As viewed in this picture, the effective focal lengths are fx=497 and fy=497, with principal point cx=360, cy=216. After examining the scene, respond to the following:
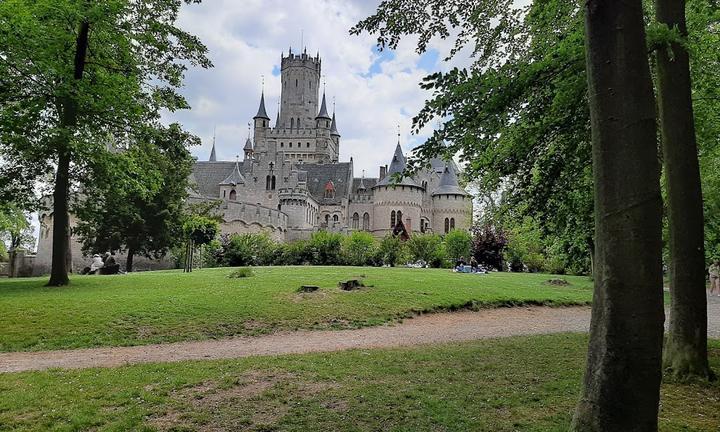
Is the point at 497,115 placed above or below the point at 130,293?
above

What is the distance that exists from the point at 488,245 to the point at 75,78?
24313mm

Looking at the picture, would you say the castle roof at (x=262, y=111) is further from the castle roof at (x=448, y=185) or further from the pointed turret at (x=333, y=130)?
the castle roof at (x=448, y=185)

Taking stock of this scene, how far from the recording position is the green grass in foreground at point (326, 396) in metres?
4.80

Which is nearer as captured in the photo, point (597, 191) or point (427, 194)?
point (597, 191)

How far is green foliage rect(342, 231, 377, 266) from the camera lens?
32.2 m

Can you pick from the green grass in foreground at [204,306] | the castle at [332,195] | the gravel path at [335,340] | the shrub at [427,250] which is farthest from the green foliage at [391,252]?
the castle at [332,195]

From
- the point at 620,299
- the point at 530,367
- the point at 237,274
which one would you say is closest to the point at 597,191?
the point at 620,299

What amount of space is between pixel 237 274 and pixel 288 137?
7321cm

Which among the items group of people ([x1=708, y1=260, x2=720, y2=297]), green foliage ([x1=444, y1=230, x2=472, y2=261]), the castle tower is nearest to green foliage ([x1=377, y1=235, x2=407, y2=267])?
green foliage ([x1=444, y1=230, x2=472, y2=261])

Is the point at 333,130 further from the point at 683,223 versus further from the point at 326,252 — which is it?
the point at 683,223

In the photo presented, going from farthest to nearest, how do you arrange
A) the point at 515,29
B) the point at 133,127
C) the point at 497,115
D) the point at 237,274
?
the point at 237,274 → the point at 133,127 → the point at 515,29 → the point at 497,115

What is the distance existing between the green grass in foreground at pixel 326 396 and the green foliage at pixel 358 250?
24175 mm

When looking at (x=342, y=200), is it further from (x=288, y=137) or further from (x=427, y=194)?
(x=288, y=137)

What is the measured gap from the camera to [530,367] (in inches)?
286
